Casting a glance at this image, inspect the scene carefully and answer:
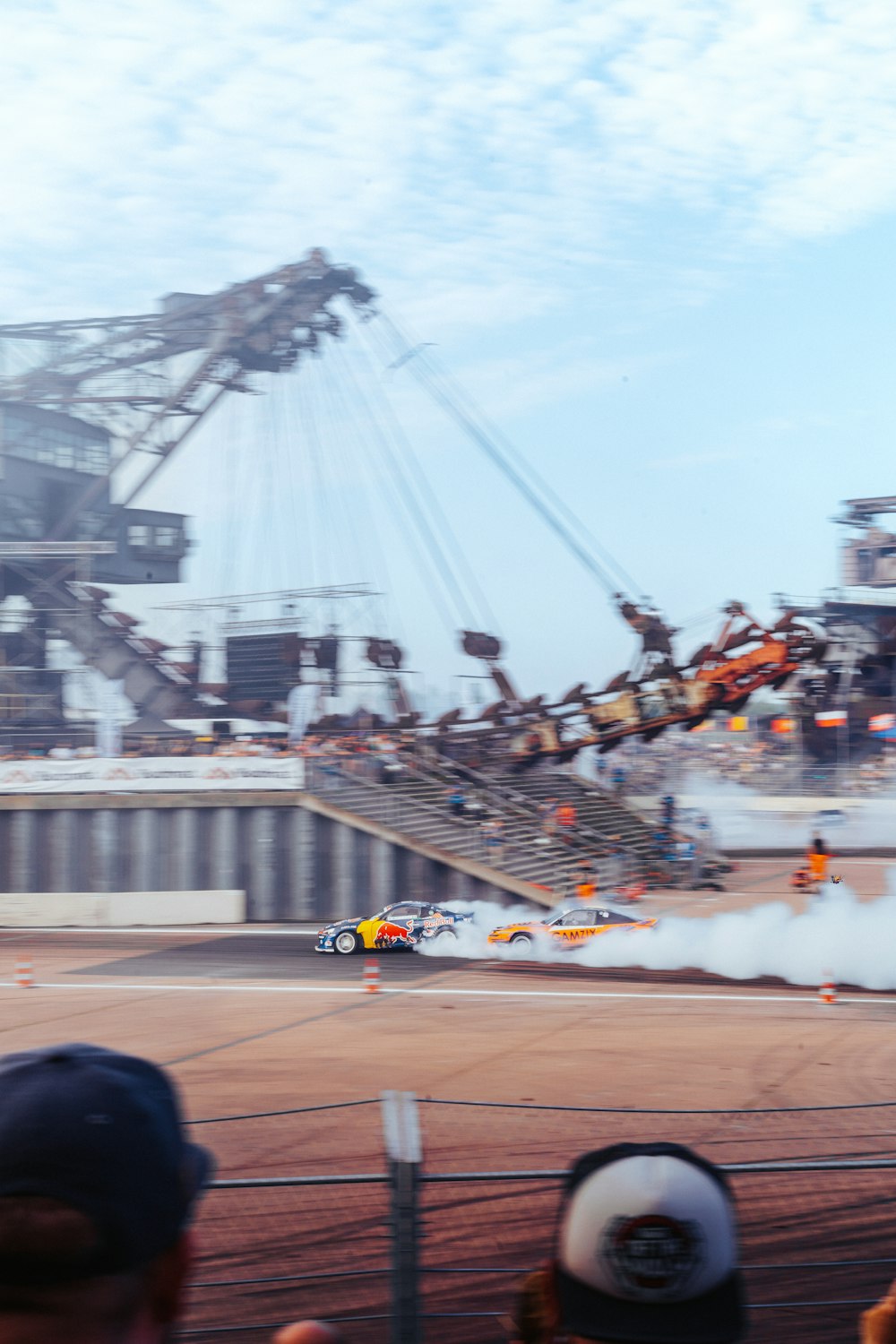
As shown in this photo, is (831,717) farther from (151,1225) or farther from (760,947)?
(151,1225)

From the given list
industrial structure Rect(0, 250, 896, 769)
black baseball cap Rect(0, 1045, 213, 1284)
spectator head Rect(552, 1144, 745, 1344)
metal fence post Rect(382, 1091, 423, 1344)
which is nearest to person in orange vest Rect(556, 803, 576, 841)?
industrial structure Rect(0, 250, 896, 769)

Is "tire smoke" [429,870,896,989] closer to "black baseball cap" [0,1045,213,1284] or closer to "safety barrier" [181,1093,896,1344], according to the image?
"safety barrier" [181,1093,896,1344]

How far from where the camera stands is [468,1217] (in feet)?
22.3

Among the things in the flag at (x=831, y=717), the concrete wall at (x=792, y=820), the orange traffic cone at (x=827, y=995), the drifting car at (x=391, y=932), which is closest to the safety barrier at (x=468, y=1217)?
the orange traffic cone at (x=827, y=995)

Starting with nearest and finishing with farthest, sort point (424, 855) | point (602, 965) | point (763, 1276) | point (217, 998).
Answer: point (763, 1276)
point (217, 998)
point (602, 965)
point (424, 855)

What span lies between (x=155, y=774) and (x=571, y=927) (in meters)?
12.4

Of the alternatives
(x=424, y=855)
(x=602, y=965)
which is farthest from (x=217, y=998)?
(x=424, y=855)

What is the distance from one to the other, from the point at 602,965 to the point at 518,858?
7918mm

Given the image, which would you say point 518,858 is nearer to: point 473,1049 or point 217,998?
point 217,998

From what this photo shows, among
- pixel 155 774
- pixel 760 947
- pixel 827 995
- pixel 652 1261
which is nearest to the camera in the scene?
pixel 652 1261

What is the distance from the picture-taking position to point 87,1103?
5.60ft

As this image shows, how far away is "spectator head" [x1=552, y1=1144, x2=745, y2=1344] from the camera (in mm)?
1883

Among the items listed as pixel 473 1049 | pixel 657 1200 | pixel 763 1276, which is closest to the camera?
pixel 657 1200

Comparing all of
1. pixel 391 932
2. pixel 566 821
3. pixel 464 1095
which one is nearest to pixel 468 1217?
pixel 464 1095
